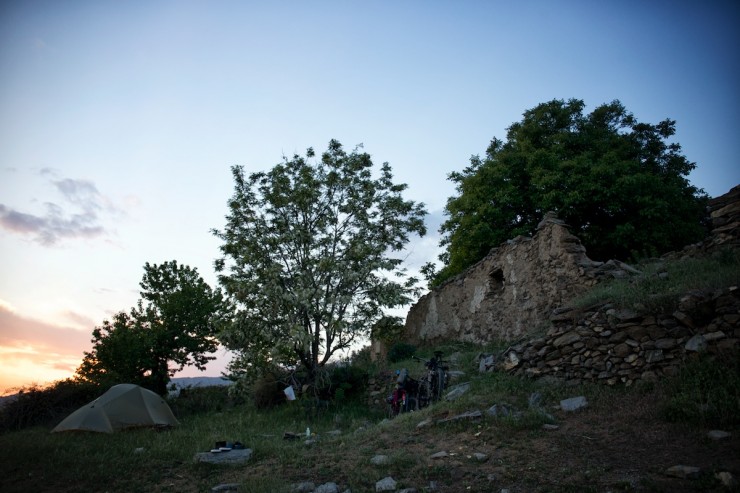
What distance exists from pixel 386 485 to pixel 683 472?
3322mm

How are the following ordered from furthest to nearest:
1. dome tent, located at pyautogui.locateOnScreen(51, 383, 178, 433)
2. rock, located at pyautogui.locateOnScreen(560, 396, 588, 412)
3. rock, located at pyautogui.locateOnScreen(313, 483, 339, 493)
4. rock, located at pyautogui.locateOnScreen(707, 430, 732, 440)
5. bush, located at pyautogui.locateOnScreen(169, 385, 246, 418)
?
bush, located at pyautogui.locateOnScreen(169, 385, 246, 418)
dome tent, located at pyautogui.locateOnScreen(51, 383, 178, 433)
rock, located at pyautogui.locateOnScreen(560, 396, 588, 412)
rock, located at pyautogui.locateOnScreen(313, 483, 339, 493)
rock, located at pyautogui.locateOnScreen(707, 430, 732, 440)

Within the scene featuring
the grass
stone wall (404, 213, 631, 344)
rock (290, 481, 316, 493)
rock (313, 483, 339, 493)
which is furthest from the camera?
stone wall (404, 213, 631, 344)

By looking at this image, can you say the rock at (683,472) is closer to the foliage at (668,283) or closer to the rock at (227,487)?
the foliage at (668,283)

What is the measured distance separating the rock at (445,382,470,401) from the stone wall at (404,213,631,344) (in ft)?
8.44

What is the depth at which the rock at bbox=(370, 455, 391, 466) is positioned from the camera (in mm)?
6004

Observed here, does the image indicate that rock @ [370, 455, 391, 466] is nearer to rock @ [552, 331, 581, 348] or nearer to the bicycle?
the bicycle

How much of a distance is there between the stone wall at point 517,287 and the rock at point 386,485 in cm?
640

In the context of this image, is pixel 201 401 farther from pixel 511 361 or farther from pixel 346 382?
pixel 511 361

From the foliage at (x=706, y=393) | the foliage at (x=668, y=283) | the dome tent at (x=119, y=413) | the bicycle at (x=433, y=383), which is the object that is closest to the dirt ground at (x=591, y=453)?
the foliage at (x=706, y=393)

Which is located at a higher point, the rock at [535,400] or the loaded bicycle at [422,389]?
the loaded bicycle at [422,389]

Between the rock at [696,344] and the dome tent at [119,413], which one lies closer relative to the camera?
the rock at [696,344]

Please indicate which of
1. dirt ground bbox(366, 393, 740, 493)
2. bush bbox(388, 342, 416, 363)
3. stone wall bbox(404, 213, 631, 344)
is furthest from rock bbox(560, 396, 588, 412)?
bush bbox(388, 342, 416, 363)

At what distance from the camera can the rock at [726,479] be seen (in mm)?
4004

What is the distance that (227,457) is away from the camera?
748 centimetres
